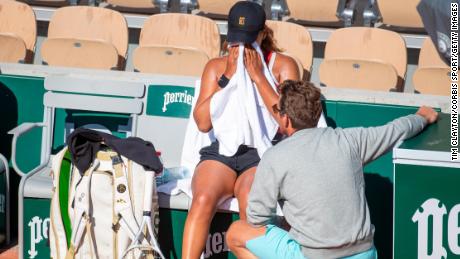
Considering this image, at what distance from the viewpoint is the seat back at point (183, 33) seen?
7230 mm

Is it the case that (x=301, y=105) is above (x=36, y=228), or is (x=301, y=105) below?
above

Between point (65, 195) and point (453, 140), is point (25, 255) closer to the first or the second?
point (65, 195)

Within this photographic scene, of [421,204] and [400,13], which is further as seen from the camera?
[400,13]

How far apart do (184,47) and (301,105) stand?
115 inches

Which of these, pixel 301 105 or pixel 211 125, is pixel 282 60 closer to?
pixel 211 125

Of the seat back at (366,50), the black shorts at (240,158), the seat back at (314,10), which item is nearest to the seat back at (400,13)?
the seat back at (314,10)

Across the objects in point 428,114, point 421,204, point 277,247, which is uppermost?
point 428,114

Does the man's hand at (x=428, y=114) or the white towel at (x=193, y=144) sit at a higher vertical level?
the man's hand at (x=428, y=114)

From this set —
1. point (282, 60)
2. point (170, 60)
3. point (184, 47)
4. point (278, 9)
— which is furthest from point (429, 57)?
point (282, 60)

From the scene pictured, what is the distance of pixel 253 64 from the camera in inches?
205

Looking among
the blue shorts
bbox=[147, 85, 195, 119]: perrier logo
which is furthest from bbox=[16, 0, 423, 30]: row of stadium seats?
the blue shorts

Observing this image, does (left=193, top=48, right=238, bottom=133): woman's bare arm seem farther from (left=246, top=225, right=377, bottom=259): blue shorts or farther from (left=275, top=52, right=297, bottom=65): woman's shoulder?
(left=246, top=225, right=377, bottom=259): blue shorts

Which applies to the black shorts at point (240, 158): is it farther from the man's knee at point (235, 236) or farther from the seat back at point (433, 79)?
the seat back at point (433, 79)

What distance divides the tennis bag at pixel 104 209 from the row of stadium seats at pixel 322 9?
11.5ft
